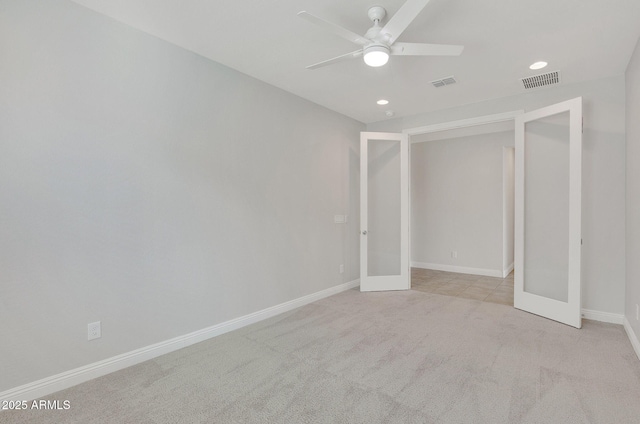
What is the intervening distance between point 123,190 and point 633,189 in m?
4.41

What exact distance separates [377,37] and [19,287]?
287 cm

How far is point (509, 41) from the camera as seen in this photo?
8.77ft

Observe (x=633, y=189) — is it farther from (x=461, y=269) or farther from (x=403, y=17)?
(x=461, y=269)

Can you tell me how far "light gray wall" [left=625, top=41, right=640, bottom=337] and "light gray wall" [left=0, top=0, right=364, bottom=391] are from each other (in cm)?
333

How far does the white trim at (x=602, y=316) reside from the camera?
3.34 meters

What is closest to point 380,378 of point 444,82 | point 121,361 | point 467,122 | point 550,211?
point 121,361

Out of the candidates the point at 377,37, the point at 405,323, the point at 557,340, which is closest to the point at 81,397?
the point at 405,323

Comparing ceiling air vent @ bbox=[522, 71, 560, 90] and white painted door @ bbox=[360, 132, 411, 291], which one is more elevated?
ceiling air vent @ bbox=[522, 71, 560, 90]

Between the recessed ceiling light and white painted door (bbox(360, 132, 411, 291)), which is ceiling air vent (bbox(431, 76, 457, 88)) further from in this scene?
white painted door (bbox(360, 132, 411, 291))

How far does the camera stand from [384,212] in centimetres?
486

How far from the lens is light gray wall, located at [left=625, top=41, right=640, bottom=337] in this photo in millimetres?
2695

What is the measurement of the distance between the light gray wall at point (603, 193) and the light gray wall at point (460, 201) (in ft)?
7.56

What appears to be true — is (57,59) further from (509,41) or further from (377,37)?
(509,41)

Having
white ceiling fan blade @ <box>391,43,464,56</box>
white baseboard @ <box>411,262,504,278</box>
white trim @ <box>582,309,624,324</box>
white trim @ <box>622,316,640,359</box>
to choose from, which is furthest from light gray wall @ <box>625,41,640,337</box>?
white baseboard @ <box>411,262,504,278</box>
